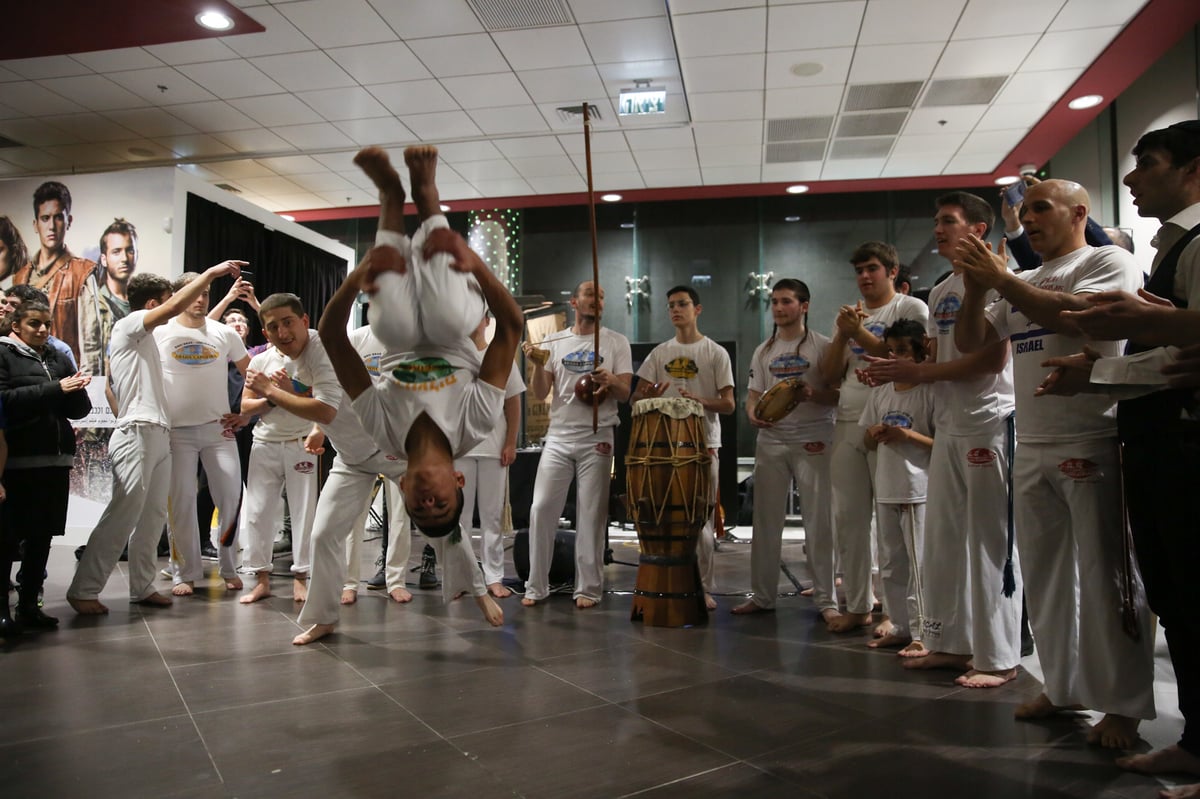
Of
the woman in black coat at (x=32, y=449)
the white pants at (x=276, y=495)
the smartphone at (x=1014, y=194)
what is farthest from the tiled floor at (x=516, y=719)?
the smartphone at (x=1014, y=194)

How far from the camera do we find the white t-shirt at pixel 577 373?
4.60 meters

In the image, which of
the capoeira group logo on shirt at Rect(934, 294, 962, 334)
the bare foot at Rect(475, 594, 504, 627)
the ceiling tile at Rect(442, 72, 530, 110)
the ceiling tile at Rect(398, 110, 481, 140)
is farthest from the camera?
the ceiling tile at Rect(398, 110, 481, 140)

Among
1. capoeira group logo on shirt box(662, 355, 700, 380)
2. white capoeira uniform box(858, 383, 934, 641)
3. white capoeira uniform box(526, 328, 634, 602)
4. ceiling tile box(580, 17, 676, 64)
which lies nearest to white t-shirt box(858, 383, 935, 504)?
white capoeira uniform box(858, 383, 934, 641)

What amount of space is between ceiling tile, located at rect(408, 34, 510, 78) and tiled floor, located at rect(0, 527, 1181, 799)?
4513 mm

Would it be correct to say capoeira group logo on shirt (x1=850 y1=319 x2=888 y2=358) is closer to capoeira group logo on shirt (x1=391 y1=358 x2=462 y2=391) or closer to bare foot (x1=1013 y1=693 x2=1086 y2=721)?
bare foot (x1=1013 y1=693 x2=1086 y2=721)

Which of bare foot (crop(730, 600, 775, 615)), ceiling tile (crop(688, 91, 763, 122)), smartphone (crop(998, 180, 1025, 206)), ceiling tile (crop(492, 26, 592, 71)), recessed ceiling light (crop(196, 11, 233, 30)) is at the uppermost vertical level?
ceiling tile (crop(492, 26, 592, 71))

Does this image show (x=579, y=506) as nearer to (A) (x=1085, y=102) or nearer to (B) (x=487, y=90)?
(B) (x=487, y=90)

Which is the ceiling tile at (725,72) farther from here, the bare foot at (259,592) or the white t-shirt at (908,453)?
the bare foot at (259,592)

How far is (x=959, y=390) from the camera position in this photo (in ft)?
9.86

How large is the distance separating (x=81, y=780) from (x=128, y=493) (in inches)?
95.6

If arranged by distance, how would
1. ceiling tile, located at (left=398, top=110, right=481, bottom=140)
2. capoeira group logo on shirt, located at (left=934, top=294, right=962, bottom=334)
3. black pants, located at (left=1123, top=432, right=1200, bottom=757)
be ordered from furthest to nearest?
ceiling tile, located at (left=398, top=110, right=481, bottom=140)
capoeira group logo on shirt, located at (left=934, top=294, right=962, bottom=334)
black pants, located at (left=1123, top=432, right=1200, bottom=757)

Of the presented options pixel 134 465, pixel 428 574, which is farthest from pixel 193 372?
pixel 428 574

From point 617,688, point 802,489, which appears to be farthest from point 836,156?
point 617,688

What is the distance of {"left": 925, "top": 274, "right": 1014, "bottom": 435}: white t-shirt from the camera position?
2.95 m
